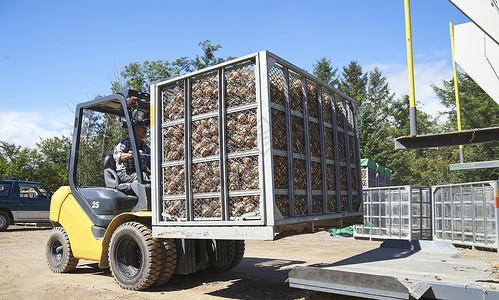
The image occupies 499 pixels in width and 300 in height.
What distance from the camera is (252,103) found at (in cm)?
480

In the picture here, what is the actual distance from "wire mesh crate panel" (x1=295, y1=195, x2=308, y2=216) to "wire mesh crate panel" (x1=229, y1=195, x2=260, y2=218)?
0.63 metres

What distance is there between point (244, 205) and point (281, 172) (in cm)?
59

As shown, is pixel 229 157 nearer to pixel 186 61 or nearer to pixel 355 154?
pixel 355 154

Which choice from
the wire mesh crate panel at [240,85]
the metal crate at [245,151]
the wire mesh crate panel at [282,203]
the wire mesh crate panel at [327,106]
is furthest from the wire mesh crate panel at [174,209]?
the wire mesh crate panel at [327,106]

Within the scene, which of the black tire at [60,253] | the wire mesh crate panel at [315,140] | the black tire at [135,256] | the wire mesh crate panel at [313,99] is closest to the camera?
the wire mesh crate panel at [315,140]

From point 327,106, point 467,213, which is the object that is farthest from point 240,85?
point 467,213

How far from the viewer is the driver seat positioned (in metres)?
6.99

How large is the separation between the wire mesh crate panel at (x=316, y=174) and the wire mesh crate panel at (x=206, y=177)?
1.30 meters

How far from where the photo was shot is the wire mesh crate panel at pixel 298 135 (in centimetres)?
517

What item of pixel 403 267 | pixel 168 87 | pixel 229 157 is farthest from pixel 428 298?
pixel 168 87

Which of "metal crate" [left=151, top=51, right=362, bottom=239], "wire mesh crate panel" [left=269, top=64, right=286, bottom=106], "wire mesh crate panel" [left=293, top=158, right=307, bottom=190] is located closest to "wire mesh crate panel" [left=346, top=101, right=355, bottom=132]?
"metal crate" [left=151, top=51, right=362, bottom=239]

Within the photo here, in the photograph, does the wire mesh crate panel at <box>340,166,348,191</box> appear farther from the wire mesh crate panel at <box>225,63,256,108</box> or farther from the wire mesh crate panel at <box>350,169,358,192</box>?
the wire mesh crate panel at <box>225,63,256,108</box>

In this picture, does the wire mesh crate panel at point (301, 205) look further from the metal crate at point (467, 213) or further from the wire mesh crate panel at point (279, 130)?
the metal crate at point (467, 213)

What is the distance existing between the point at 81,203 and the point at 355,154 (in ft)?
16.0
